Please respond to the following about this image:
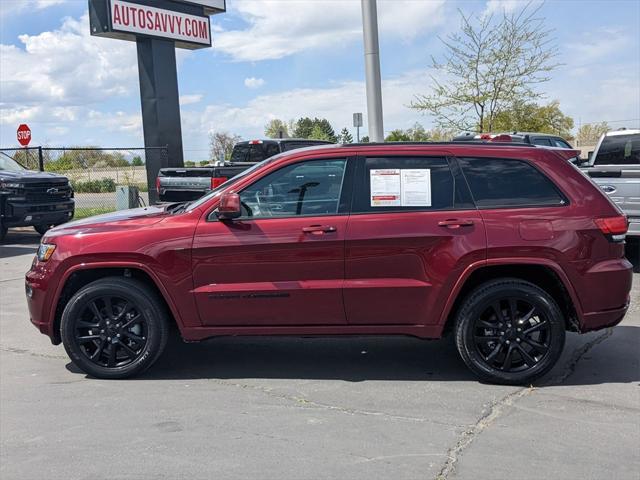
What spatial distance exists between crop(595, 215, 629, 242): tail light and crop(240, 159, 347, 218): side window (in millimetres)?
2010

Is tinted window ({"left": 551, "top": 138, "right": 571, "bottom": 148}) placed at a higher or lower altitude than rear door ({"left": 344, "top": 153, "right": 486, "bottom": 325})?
higher

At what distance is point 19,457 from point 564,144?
15186 mm

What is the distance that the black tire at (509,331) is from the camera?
504 cm

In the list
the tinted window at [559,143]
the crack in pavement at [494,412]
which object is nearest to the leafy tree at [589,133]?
the tinted window at [559,143]

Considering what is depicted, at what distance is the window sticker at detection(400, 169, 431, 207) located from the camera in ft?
16.9

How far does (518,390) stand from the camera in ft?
16.6

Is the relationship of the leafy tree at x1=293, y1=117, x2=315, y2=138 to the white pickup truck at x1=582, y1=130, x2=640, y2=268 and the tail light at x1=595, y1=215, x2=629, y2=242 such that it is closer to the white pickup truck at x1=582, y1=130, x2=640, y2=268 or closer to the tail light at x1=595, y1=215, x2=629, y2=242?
the white pickup truck at x1=582, y1=130, x2=640, y2=268

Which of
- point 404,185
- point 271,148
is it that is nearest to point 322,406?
point 404,185

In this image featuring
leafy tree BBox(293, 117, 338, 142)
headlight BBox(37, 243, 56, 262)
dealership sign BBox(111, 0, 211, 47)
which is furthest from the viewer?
leafy tree BBox(293, 117, 338, 142)

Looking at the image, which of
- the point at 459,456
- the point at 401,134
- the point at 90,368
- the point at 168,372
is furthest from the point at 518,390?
the point at 401,134

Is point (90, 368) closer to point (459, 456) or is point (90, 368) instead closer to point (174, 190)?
point (459, 456)

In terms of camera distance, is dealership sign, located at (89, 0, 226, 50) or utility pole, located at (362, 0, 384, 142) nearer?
utility pole, located at (362, 0, 384, 142)

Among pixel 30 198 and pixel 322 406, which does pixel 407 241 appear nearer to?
pixel 322 406

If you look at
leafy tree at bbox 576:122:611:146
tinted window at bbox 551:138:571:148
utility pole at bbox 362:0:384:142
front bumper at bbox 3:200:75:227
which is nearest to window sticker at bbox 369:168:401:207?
utility pole at bbox 362:0:384:142
